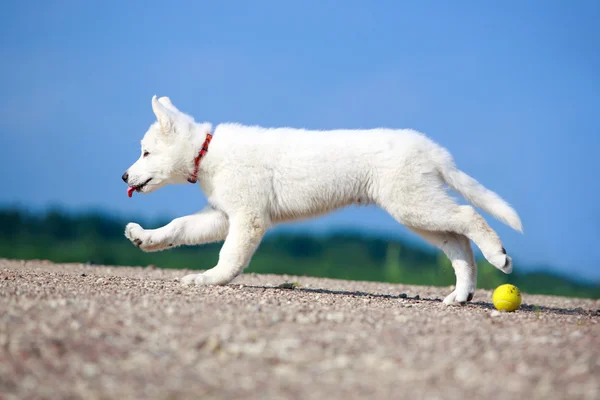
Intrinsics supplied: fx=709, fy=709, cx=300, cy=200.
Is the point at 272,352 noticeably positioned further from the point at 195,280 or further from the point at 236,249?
the point at 195,280

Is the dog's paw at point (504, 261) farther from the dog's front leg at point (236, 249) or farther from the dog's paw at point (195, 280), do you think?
the dog's paw at point (195, 280)

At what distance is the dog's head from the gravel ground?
2.20 meters

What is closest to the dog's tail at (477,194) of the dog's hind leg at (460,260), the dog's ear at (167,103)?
the dog's hind leg at (460,260)

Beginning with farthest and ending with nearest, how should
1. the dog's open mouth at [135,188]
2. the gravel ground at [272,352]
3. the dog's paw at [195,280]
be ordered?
the dog's open mouth at [135,188] < the dog's paw at [195,280] < the gravel ground at [272,352]

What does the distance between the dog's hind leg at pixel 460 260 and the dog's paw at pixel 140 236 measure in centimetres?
300

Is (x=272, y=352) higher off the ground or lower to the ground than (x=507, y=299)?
lower

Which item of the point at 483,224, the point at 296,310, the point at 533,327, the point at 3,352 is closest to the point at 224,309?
the point at 296,310

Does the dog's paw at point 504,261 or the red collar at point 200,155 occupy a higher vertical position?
the red collar at point 200,155

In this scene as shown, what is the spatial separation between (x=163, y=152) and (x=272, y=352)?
14.8 ft

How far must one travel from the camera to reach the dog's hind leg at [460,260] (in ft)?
25.4

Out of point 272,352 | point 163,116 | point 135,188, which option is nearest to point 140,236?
point 135,188

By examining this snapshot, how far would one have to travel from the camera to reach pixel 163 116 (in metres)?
8.25

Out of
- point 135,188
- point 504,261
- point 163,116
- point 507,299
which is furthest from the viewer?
point 135,188

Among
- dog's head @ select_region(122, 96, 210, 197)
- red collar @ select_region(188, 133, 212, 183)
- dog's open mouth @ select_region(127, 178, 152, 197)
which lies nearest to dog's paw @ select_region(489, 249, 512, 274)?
red collar @ select_region(188, 133, 212, 183)
